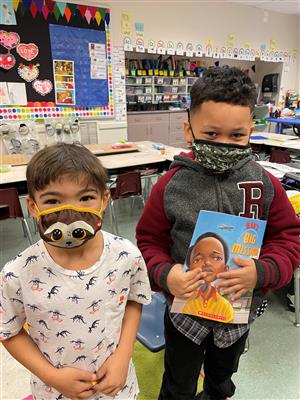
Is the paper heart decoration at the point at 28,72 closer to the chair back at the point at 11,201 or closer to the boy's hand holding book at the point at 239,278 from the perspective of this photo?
the chair back at the point at 11,201

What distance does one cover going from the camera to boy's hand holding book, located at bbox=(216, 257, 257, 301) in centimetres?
83

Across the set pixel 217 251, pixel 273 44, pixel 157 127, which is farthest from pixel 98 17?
pixel 217 251

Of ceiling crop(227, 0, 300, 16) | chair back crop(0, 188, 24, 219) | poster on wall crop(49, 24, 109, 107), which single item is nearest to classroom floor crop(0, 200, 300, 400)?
chair back crop(0, 188, 24, 219)

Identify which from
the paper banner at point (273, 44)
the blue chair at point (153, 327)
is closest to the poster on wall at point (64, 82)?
the blue chair at point (153, 327)

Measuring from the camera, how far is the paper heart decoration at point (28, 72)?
15.7 ft

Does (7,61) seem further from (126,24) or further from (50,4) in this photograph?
(126,24)

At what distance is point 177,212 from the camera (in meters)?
0.88

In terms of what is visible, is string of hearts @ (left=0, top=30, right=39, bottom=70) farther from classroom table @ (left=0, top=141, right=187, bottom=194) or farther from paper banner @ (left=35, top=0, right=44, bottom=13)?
classroom table @ (left=0, top=141, right=187, bottom=194)

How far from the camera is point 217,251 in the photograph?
32.6 inches

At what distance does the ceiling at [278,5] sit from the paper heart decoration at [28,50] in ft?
14.9

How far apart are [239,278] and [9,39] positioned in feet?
16.7

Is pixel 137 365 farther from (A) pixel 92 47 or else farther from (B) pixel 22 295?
(A) pixel 92 47

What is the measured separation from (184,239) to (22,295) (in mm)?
443

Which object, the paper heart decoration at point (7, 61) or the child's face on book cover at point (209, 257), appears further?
the paper heart decoration at point (7, 61)
